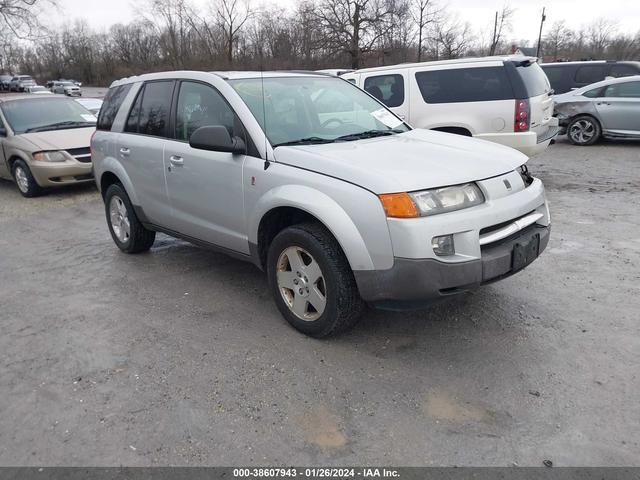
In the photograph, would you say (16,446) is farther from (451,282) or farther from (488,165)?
(488,165)

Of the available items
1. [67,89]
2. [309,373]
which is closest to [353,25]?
[67,89]

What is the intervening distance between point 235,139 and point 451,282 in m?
1.87

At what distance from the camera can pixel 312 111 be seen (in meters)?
4.10

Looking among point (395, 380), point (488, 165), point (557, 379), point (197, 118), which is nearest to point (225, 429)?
point (395, 380)

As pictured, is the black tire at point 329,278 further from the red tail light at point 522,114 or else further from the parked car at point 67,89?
the parked car at point 67,89

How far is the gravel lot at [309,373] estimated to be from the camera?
8.32 feet

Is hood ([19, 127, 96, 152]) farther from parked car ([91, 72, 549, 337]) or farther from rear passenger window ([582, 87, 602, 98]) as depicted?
rear passenger window ([582, 87, 602, 98])

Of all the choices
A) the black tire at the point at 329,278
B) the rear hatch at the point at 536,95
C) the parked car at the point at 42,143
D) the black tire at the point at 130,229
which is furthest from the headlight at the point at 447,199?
the parked car at the point at 42,143

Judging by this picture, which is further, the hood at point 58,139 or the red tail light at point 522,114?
the hood at point 58,139

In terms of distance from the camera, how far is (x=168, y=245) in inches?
232

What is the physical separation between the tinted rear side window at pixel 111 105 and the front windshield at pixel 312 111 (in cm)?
188

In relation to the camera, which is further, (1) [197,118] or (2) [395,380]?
(1) [197,118]

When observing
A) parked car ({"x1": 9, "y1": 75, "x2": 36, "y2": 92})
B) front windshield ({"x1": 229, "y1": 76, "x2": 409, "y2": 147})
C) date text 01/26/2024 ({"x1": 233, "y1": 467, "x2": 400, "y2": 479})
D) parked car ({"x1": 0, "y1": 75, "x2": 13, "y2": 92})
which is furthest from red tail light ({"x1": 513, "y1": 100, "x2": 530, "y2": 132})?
parked car ({"x1": 0, "y1": 75, "x2": 13, "y2": 92})

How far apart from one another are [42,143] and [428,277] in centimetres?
816
